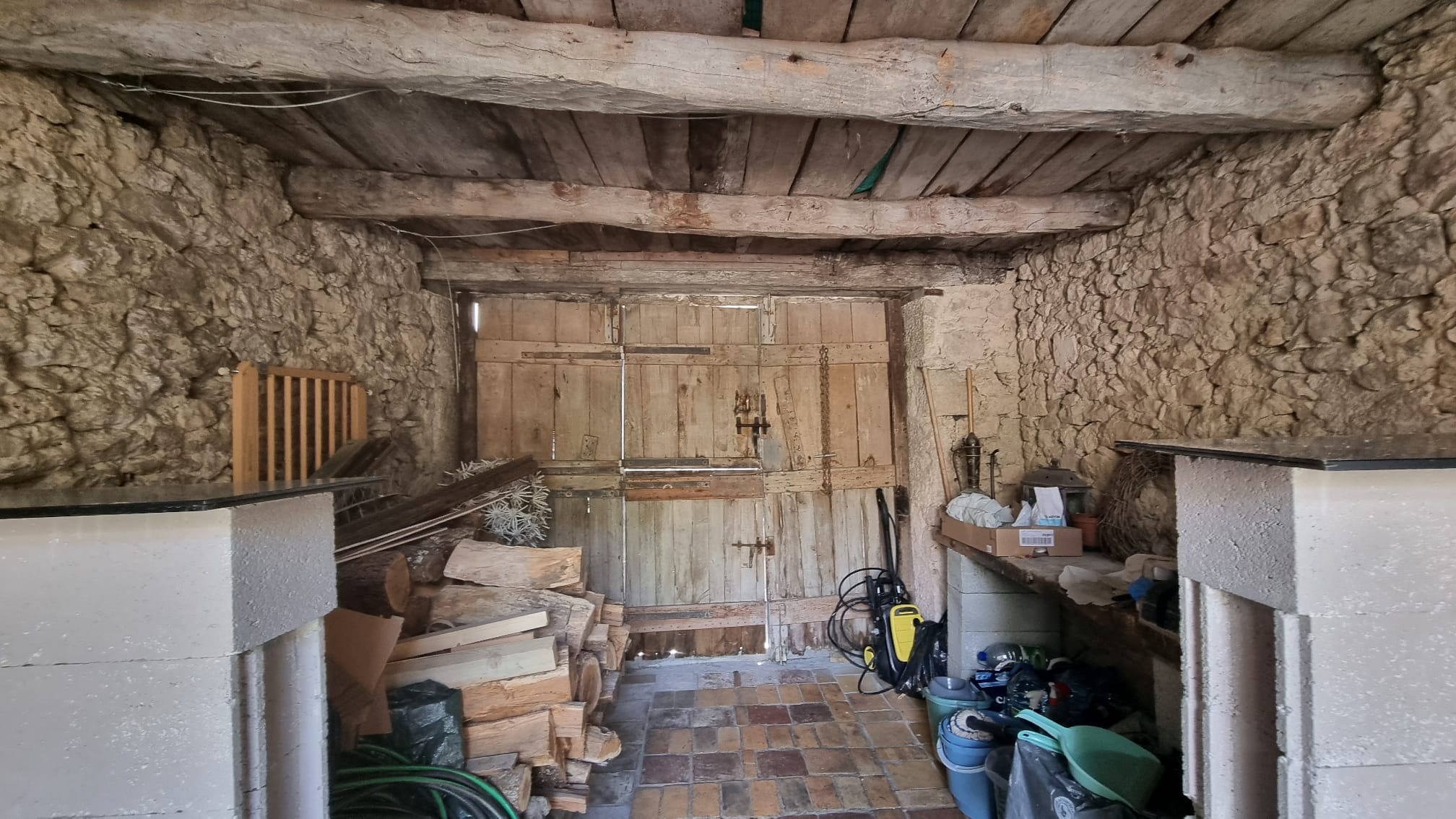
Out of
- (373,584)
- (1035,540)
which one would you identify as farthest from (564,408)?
(1035,540)

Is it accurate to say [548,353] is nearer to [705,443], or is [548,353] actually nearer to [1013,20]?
[705,443]

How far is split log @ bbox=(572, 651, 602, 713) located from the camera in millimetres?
Answer: 2414

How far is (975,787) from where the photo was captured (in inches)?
96.9

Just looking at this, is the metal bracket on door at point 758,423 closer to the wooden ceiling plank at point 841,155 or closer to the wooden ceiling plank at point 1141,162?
the wooden ceiling plank at point 841,155

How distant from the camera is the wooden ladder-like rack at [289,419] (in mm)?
2076

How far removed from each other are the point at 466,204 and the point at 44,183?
1.30 m

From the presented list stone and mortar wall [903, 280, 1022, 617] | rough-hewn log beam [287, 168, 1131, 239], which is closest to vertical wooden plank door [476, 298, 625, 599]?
rough-hewn log beam [287, 168, 1131, 239]

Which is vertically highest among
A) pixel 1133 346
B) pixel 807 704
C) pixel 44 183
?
pixel 44 183

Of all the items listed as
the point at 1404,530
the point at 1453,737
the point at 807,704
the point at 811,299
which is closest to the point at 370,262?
the point at 811,299

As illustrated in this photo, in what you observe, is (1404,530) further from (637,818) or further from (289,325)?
(289,325)

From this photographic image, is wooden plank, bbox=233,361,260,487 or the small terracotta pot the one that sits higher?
wooden plank, bbox=233,361,260,487

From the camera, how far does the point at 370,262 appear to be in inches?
116

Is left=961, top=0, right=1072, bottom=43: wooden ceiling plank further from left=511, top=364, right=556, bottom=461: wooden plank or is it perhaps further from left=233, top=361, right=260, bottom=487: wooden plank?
left=511, top=364, right=556, bottom=461: wooden plank

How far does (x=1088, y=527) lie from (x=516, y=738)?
9.66 feet
